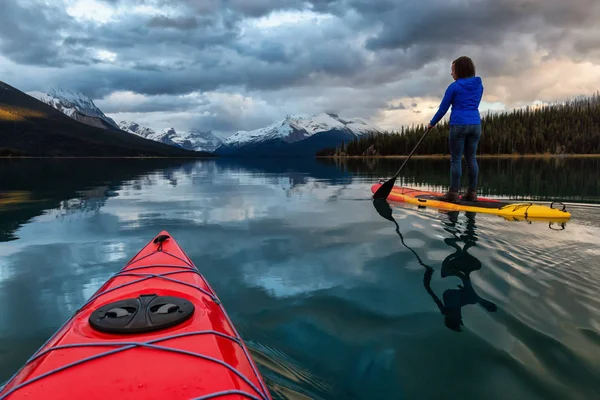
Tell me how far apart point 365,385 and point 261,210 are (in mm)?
11169

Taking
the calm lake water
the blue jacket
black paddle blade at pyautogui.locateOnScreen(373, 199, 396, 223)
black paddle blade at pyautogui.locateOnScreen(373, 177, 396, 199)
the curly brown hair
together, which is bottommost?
the calm lake water

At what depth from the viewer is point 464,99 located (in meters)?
12.2

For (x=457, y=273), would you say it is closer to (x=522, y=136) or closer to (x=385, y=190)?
(x=385, y=190)

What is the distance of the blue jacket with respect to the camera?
12008 millimetres

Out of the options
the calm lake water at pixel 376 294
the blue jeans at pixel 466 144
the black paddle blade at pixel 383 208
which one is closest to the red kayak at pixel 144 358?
the calm lake water at pixel 376 294

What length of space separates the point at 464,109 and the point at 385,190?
5.13m

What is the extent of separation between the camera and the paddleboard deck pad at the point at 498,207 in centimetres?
1079

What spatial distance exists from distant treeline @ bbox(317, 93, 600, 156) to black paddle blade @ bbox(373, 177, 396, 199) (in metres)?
95.8

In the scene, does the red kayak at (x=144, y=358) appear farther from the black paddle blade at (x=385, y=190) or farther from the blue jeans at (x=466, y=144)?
the black paddle blade at (x=385, y=190)

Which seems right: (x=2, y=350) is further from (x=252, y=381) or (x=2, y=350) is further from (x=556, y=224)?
(x=556, y=224)

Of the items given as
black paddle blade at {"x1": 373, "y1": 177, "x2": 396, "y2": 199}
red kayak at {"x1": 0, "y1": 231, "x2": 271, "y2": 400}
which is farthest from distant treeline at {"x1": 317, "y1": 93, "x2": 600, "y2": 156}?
red kayak at {"x1": 0, "y1": 231, "x2": 271, "y2": 400}

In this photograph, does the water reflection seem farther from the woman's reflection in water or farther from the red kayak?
the red kayak

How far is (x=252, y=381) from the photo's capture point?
2.81m

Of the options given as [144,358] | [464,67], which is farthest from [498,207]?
A: [144,358]
